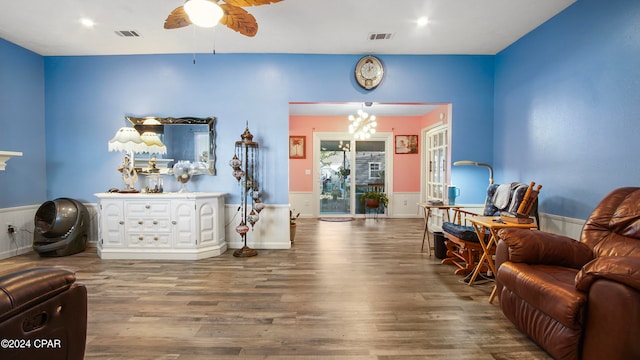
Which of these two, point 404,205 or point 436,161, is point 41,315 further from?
point 404,205

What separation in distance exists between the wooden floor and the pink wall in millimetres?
3649

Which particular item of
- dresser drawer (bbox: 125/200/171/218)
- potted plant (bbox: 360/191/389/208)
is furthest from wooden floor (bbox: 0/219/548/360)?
potted plant (bbox: 360/191/389/208)

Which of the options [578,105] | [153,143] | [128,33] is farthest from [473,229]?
[128,33]

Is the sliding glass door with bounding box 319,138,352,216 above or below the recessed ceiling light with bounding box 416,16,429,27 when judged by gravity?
below

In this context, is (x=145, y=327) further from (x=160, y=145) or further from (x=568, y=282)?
(x=568, y=282)

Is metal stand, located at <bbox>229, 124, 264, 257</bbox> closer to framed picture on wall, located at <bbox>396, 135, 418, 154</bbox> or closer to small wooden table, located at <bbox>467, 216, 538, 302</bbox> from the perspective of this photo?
small wooden table, located at <bbox>467, 216, 538, 302</bbox>

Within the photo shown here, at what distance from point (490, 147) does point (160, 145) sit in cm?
479

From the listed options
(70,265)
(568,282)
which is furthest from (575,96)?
(70,265)

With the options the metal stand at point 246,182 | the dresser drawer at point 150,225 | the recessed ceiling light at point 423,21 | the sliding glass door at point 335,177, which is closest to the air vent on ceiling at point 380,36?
the recessed ceiling light at point 423,21

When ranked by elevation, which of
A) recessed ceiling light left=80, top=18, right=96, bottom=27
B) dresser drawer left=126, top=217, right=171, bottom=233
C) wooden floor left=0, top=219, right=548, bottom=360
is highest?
recessed ceiling light left=80, top=18, right=96, bottom=27

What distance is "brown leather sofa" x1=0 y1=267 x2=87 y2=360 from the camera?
3.18 feet

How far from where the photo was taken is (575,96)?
2867mm

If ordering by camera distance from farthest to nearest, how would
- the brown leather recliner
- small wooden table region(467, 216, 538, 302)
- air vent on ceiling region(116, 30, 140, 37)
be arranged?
air vent on ceiling region(116, 30, 140, 37) → small wooden table region(467, 216, 538, 302) → the brown leather recliner

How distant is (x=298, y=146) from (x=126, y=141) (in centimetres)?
428
